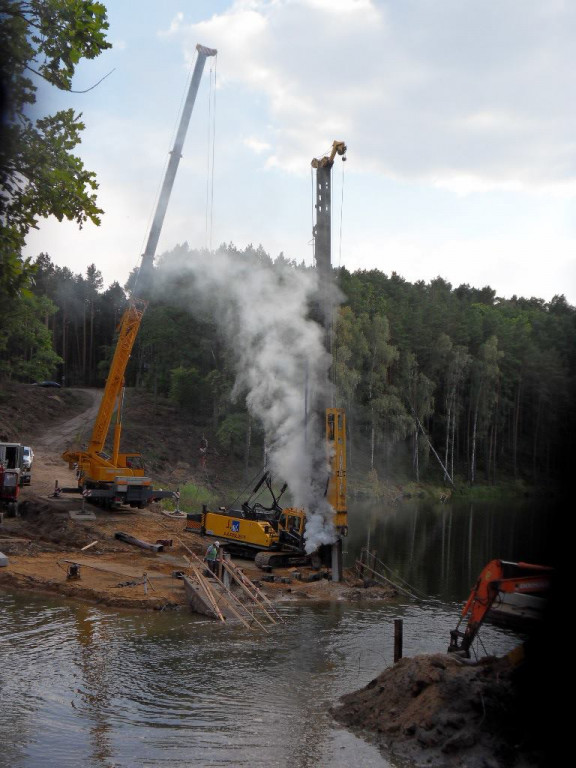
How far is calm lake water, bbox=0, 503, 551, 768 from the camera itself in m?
10.8

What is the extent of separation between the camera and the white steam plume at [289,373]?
2555 cm

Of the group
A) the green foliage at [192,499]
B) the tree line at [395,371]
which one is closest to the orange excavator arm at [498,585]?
the green foliage at [192,499]

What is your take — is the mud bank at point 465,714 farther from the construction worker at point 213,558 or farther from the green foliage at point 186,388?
the green foliage at point 186,388

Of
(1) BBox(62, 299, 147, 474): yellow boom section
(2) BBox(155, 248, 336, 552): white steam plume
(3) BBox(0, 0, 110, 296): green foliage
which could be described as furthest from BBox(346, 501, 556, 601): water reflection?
(3) BBox(0, 0, 110, 296): green foliage

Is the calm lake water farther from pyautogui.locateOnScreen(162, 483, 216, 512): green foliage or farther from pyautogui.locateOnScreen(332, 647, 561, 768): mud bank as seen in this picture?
pyautogui.locateOnScreen(162, 483, 216, 512): green foliage

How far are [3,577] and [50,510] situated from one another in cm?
936

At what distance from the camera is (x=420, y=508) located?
56.7 meters

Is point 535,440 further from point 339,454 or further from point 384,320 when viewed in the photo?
point 339,454

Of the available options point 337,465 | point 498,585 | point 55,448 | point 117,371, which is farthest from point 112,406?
point 498,585

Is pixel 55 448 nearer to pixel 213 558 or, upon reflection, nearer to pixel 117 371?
pixel 117 371

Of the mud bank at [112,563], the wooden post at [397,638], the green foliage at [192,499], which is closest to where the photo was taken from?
the wooden post at [397,638]

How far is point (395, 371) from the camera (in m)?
69.0

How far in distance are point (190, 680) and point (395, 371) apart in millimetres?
56714

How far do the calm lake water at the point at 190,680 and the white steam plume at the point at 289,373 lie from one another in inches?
197
